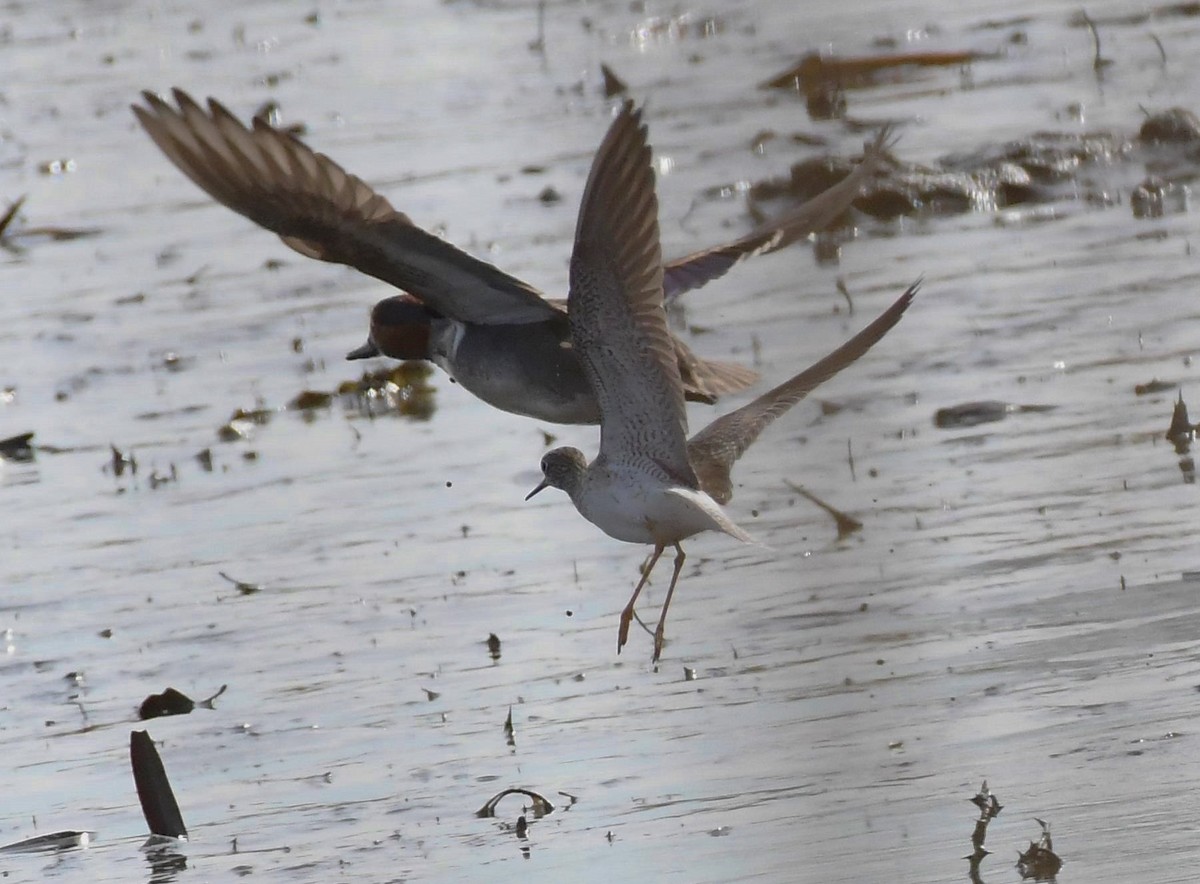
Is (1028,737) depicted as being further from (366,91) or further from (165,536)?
(366,91)

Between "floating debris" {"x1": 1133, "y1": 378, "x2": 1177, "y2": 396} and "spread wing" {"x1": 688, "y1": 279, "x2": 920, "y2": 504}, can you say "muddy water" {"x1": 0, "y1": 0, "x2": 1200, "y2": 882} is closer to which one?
"floating debris" {"x1": 1133, "y1": 378, "x2": 1177, "y2": 396}

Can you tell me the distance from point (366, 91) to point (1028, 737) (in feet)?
37.4

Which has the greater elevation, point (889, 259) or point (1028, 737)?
point (889, 259)

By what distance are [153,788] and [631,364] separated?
4.44 ft

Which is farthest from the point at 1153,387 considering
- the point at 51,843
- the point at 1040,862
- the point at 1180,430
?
the point at 51,843

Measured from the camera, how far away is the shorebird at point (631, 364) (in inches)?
211

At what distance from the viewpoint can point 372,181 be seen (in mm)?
12875

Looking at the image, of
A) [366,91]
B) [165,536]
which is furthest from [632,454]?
[366,91]

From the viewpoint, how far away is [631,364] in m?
5.52

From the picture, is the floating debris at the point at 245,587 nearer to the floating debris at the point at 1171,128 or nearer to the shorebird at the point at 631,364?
the shorebird at the point at 631,364

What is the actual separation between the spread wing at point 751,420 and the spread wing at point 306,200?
909 mm

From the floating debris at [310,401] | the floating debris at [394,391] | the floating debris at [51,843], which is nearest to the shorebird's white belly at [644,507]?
the floating debris at [51,843]

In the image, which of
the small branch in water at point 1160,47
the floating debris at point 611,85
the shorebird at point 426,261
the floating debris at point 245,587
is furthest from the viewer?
the floating debris at point 611,85

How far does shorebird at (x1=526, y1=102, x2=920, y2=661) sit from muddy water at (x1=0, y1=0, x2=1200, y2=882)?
407mm
